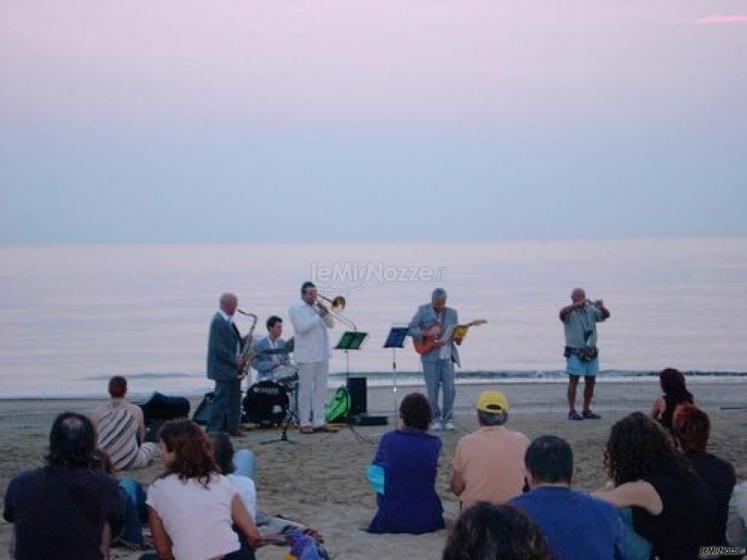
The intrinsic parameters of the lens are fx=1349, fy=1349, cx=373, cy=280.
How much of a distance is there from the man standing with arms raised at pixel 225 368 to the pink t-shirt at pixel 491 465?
6.01m

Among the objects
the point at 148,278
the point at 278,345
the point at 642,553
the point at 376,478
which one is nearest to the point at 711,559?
the point at 642,553

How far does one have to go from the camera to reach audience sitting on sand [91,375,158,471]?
36.8 feet

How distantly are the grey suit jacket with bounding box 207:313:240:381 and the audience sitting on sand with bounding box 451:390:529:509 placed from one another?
19.7 ft

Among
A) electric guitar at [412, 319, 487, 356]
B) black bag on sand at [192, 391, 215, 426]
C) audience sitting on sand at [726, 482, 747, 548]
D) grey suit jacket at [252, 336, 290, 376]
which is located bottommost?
audience sitting on sand at [726, 482, 747, 548]

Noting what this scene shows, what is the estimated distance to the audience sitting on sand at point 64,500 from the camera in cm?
564

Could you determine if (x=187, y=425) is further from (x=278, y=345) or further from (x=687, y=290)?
(x=687, y=290)

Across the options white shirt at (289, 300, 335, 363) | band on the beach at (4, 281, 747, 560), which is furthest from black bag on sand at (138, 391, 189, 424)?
band on the beach at (4, 281, 747, 560)

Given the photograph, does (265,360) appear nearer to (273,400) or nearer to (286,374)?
(286,374)

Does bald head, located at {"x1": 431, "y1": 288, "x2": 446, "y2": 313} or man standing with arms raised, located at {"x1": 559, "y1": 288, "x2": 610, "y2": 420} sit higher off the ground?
bald head, located at {"x1": 431, "y1": 288, "x2": 446, "y2": 313}

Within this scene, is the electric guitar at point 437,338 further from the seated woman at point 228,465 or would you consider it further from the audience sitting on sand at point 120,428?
the seated woman at point 228,465

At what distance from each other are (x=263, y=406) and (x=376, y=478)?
5833 mm

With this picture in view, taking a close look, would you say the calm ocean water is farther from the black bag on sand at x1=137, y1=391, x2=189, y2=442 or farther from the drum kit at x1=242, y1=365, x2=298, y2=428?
the black bag on sand at x1=137, y1=391, x2=189, y2=442

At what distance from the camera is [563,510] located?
16.6 feet

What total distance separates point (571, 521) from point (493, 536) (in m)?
2.13
